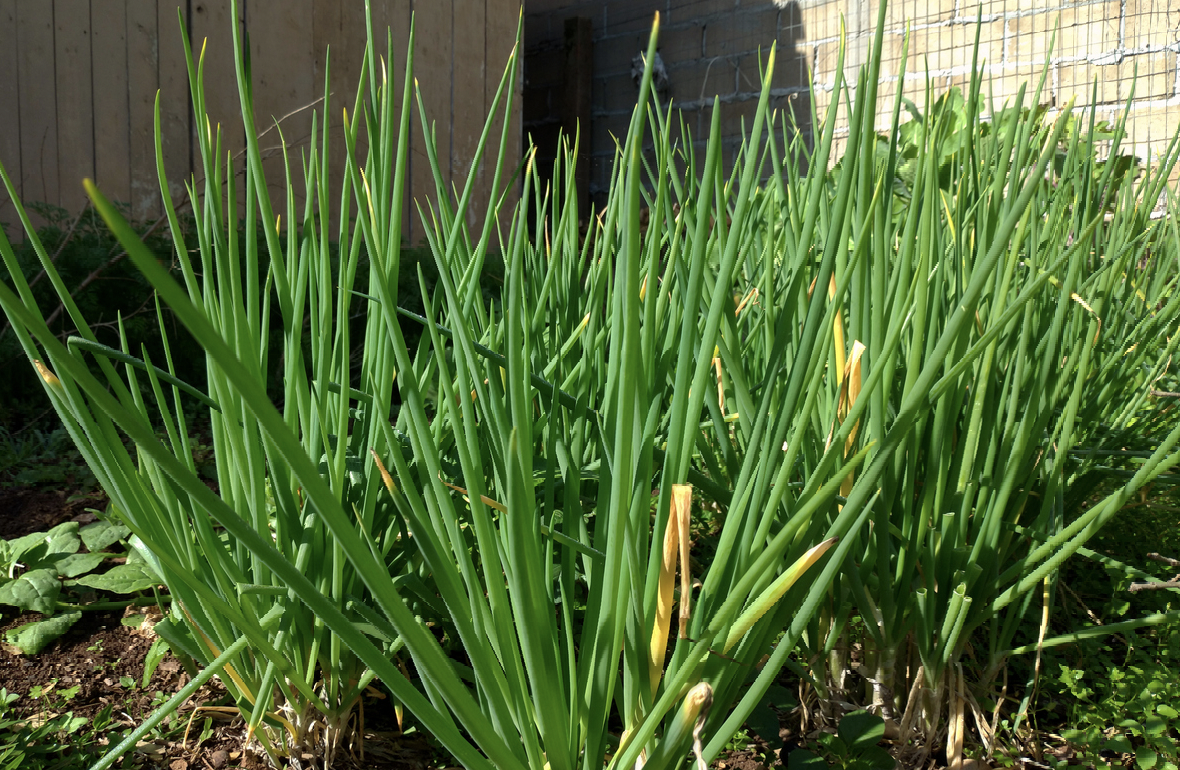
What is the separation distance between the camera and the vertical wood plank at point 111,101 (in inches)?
117

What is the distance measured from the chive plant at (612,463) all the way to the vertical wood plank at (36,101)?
8.59 ft

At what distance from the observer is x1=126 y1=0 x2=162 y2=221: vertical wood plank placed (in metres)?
3.05

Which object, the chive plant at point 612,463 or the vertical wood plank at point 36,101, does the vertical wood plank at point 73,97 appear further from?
the chive plant at point 612,463

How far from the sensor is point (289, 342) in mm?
688

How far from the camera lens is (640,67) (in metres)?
5.20

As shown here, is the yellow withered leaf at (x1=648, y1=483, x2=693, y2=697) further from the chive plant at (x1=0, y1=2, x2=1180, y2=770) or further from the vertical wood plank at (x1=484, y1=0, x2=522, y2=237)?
the vertical wood plank at (x1=484, y1=0, x2=522, y2=237)

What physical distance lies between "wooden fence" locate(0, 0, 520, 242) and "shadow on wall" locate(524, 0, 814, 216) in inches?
40.2

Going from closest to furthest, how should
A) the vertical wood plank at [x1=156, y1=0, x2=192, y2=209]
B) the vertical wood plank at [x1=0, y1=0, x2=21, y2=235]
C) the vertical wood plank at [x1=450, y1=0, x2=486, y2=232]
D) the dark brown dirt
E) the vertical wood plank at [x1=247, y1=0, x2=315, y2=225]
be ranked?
1. the dark brown dirt
2. the vertical wood plank at [x1=0, y1=0, x2=21, y2=235]
3. the vertical wood plank at [x1=156, y1=0, x2=192, y2=209]
4. the vertical wood plank at [x1=247, y1=0, x2=315, y2=225]
5. the vertical wood plank at [x1=450, y1=0, x2=486, y2=232]

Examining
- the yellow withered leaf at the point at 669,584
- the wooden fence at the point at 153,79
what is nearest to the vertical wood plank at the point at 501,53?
the wooden fence at the point at 153,79

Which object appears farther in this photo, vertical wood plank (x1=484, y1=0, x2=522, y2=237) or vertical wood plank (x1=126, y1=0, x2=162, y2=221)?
vertical wood plank (x1=484, y1=0, x2=522, y2=237)

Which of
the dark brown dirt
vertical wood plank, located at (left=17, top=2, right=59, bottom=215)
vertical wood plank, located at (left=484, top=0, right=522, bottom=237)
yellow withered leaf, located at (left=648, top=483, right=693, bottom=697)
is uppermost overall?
vertical wood plank, located at (left=484, top=0, right=522, bottom=237)

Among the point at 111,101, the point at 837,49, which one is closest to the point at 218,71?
the point at 111,101

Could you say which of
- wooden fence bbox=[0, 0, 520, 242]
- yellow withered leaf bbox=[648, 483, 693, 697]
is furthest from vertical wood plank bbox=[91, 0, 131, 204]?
yellow withered leaf bbox=[648, 483, 693, 697]

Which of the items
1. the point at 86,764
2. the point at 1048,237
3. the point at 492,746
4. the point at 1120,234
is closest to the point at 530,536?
the point at 492,746
